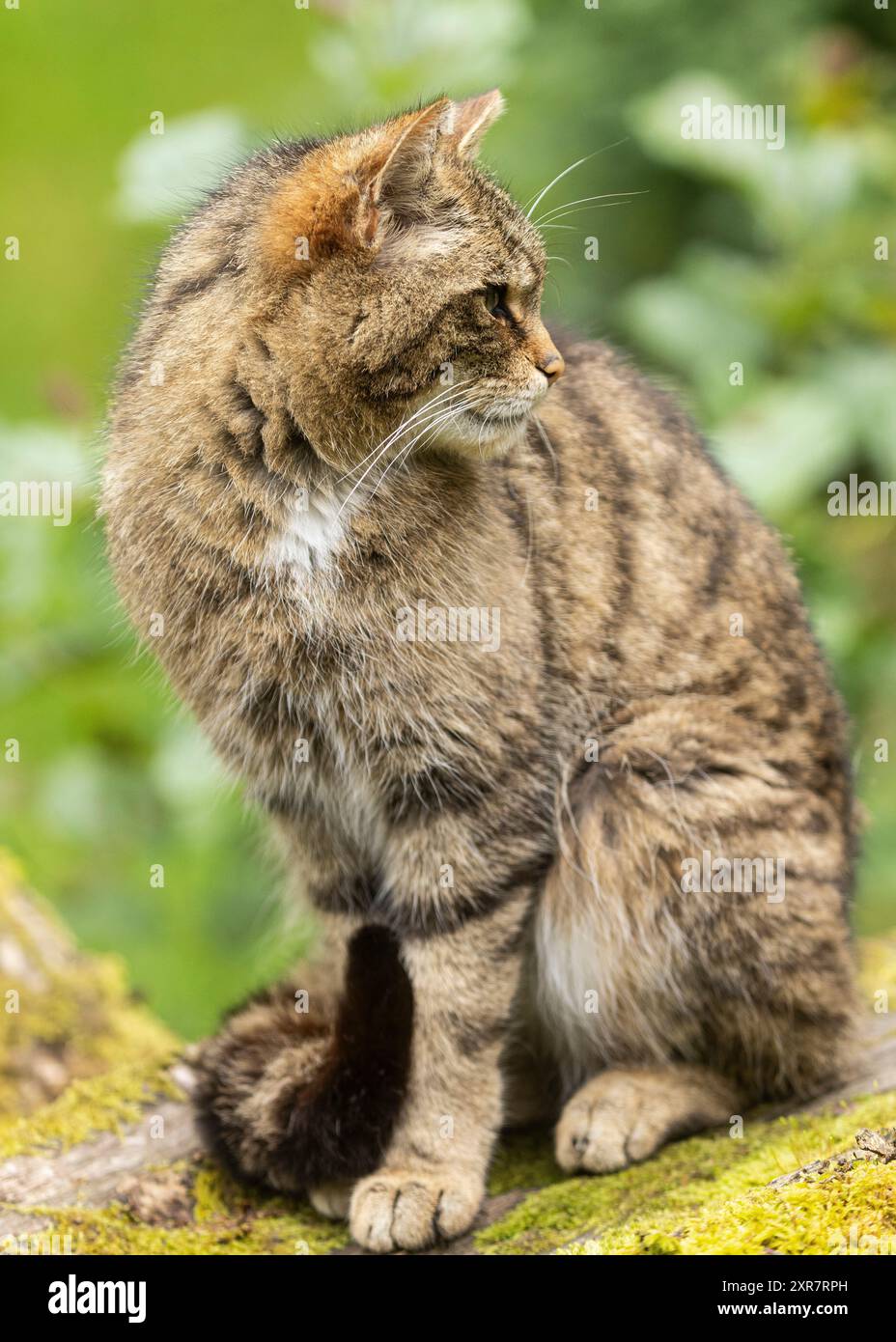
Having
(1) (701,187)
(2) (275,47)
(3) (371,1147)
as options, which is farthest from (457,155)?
(2) (275,47)

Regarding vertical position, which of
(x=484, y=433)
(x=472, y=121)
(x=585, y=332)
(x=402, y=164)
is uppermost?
(x=472, y=121)

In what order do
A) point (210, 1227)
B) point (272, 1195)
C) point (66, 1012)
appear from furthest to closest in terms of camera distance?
point (66, 1012), point (272, 1195), point (210, 1227)

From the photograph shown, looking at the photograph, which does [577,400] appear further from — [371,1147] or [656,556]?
[371,1147]

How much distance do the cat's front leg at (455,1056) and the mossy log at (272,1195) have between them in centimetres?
15

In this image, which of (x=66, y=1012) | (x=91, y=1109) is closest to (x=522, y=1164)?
(x=91, y=1109)

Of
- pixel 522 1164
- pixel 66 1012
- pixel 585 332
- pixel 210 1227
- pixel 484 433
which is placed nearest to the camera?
pixel 484 433

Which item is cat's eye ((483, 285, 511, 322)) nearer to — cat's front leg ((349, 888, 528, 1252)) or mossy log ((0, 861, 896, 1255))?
cat's front leg ((349, 888, 528, 1252))

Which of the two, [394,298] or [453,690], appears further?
[453,690]

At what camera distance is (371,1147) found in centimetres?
317

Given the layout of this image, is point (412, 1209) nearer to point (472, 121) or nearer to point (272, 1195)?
point (272, 1195)

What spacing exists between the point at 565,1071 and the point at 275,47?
612 cm

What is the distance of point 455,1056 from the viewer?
322cm

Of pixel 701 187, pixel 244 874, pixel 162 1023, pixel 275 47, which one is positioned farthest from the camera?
pixel 275 47

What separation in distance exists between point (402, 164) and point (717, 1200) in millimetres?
2285
